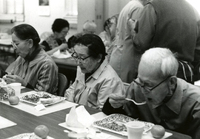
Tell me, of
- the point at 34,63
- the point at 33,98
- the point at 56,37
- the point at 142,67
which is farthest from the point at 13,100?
the point at 56,37

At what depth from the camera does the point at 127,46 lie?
128 inches

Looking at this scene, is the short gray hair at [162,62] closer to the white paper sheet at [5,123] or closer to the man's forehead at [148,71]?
the man's forehead at [148,71]

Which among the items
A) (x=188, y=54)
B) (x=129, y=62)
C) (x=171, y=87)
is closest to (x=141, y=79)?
(x=171, y=87)

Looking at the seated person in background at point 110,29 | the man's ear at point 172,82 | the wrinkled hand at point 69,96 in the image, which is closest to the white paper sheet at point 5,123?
the wrinkled hand at point 69,96

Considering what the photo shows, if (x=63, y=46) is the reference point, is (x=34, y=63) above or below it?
above

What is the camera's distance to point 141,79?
170 centimetres

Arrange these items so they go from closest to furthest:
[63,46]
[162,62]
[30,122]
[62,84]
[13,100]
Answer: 1. [162,62]
2. [30,122]
3. [13,100]
4. [62,84]
5. [63,46]

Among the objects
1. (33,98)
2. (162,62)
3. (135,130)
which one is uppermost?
(162,62)

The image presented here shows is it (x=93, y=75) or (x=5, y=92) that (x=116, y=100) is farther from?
(x=5, y=92)

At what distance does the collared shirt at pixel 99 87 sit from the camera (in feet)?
7.27

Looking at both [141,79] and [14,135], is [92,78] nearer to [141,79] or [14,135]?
[141,79]

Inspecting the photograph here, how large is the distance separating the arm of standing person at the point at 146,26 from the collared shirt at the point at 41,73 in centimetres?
87

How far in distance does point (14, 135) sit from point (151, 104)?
795 millimetres

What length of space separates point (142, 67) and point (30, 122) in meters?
0.73
